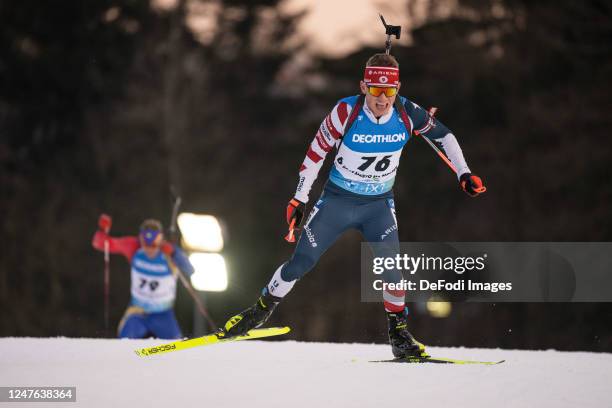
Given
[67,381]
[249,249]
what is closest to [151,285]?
Result: [67,381]

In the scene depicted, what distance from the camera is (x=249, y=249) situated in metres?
28.1

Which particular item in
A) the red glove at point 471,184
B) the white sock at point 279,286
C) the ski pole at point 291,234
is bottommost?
the white sock at point 279,286

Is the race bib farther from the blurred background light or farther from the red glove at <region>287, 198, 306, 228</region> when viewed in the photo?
the blurred background light

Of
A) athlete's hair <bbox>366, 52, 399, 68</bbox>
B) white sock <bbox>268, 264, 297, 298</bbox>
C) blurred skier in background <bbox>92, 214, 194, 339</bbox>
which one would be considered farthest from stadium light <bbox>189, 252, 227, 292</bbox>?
athlete's hair <bbox>366, 52, 399, 68</bbox>

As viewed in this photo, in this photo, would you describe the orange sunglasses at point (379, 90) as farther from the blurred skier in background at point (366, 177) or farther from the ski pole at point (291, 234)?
the ski pole at point (291, 234)

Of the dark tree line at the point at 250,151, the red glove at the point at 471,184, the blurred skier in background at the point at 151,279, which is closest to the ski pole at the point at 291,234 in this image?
the red glove at the point at 471,184

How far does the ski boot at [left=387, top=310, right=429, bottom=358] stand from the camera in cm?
705

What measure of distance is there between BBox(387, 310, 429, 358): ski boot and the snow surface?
0.68ft

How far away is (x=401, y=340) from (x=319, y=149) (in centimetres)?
149

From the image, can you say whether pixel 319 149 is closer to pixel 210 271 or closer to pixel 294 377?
pixel 294 377

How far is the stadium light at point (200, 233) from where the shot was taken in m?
11.9

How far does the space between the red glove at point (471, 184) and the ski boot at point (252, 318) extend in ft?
4.98

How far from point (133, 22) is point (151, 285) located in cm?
1798

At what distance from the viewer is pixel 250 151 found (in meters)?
30.4
